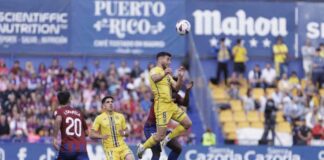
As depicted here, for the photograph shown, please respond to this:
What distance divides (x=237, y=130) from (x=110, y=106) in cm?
1289

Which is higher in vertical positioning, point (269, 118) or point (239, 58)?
point (239, 58)

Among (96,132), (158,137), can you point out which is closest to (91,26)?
(96,132)

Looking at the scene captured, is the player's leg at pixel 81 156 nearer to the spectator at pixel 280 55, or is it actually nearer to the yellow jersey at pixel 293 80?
the yellow jersey at pixel 293 80

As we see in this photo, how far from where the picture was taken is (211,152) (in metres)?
29.2

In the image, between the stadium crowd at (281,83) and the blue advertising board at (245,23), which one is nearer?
the stadium crowd at (281,83)

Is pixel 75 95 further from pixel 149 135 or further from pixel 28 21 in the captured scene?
pixel 149 135

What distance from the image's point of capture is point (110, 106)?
22141mm

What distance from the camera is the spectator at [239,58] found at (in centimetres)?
3731

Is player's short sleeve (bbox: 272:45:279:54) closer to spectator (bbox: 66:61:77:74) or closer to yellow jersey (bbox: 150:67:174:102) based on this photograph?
spectator (bbox: 66:61:77:74)

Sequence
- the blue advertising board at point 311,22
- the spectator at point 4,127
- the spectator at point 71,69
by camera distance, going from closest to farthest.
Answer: the spectator at point 4,127
the spectator at point 71,69
the blue advertising board at point 311,22

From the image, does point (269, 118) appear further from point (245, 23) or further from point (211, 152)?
point (245, 23)

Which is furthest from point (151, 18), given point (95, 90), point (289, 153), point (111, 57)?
point (289, 153)

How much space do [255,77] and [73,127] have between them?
17.2 meters

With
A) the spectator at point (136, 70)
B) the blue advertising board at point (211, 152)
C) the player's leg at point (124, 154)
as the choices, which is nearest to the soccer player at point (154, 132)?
the player's leg at point (124, 154)
